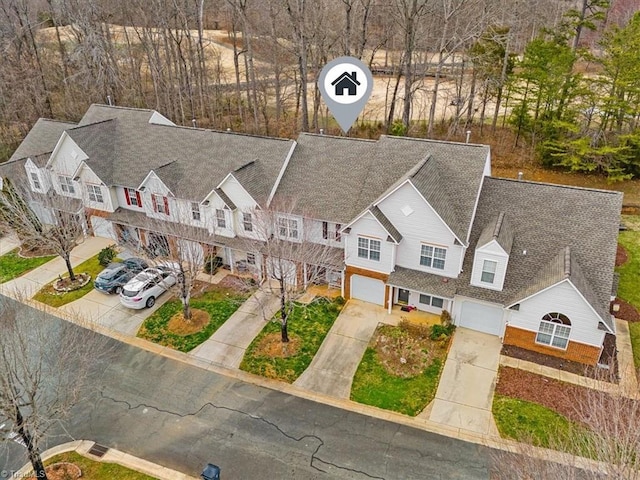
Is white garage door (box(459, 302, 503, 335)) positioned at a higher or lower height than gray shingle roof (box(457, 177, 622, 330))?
lower

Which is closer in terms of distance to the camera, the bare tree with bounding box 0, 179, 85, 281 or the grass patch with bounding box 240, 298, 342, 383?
the grass patch with bounding box 240, 298, 342, 383

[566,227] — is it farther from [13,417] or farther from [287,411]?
[13,417]

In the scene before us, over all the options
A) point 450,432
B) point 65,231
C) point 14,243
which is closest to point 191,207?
point 65,231

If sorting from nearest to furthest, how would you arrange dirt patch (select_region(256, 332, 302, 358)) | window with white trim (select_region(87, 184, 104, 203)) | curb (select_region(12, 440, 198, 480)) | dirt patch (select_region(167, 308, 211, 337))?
curb (select_region(12, 440, 198, 480)), dirt patch (select_region(256, 332, 302, 358)), dirt patch (select_region(167, 308, 211, 337)), window with white trim (select_region(87, 184, 104, 203))

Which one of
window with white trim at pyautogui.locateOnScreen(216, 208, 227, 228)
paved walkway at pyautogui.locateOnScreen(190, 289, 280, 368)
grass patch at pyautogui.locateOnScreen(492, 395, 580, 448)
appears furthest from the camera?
window with white trim at pyautogui.locateOnScreen(216, 208, 227, 228)

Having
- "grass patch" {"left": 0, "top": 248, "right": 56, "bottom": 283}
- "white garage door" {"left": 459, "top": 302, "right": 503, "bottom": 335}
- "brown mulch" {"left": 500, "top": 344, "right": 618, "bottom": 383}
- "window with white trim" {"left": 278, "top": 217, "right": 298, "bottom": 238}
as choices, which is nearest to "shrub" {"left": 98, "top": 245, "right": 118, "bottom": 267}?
"grass patch" {"left": 0, "top": 248, "right": 56, "bottom": 283}

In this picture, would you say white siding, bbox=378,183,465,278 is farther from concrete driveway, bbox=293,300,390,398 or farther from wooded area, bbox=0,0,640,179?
wooded area, bbox=0,0,640,179
